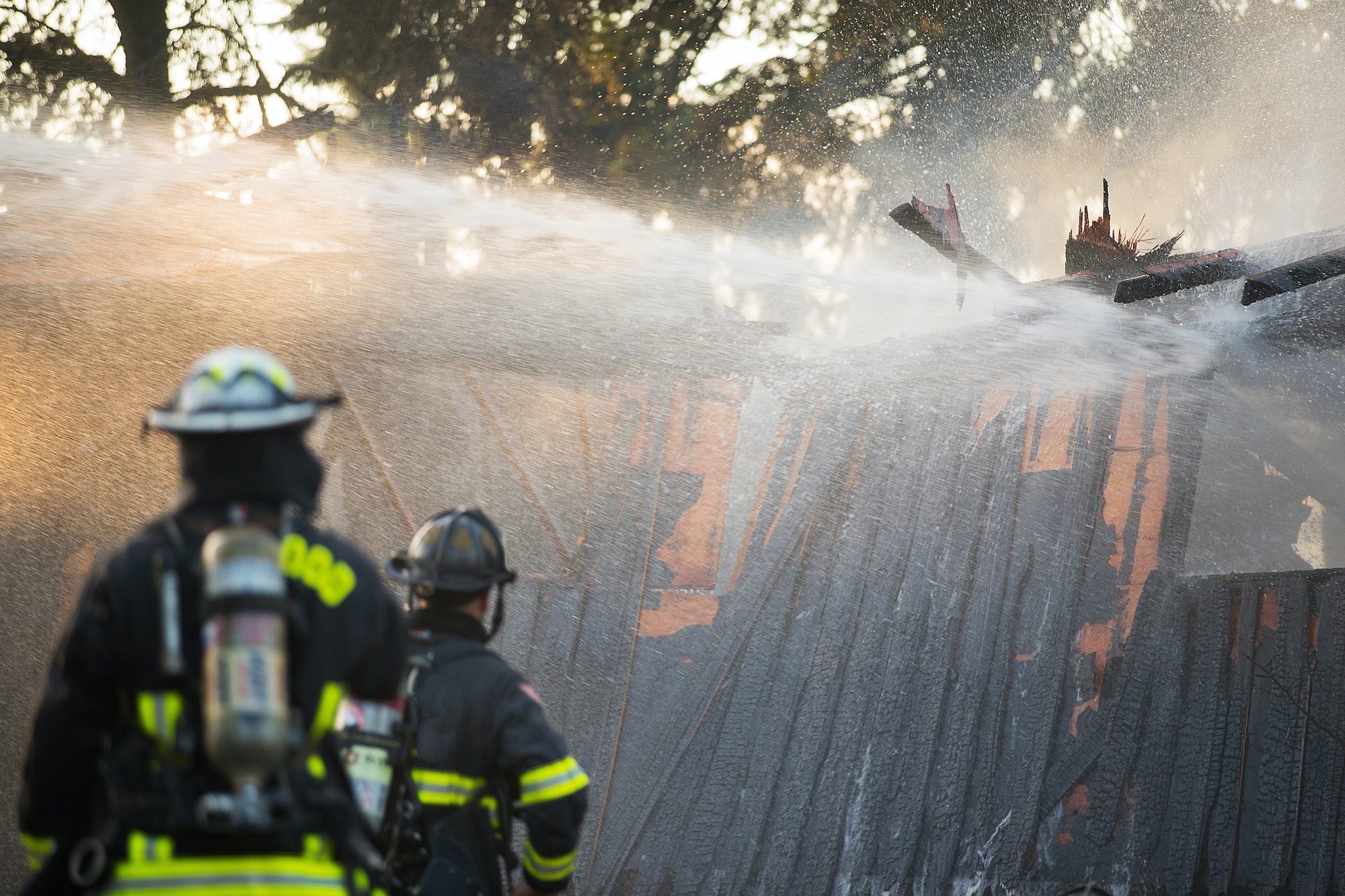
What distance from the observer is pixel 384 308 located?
5.52 metres

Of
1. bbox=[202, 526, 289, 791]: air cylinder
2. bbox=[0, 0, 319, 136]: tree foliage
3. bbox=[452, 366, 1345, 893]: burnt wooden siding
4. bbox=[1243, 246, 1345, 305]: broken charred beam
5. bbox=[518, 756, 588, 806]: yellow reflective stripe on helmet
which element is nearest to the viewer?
bbox=[202, 526, 289, 791]: air cylinder

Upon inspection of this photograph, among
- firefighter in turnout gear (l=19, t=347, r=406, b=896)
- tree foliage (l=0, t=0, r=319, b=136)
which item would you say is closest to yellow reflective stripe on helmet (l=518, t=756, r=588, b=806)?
firefighter in turnout gear (l=19, t=347, r=406, b=896)

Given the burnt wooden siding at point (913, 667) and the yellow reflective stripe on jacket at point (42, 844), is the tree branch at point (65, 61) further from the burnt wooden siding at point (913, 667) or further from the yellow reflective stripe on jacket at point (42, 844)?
the yellow reflective stripe on jacket at point (42, 844)

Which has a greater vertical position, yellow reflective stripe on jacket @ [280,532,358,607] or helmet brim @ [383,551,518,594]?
yellow reflective stripe on jacket @ [280,532,358,607]

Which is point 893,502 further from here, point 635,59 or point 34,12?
point 34,12

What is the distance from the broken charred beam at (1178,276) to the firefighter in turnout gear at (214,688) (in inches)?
163

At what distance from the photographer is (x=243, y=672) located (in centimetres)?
140

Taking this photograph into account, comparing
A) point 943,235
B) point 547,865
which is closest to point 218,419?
point 547,865

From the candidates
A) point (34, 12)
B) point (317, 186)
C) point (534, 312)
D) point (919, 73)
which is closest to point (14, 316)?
point (317, 186)

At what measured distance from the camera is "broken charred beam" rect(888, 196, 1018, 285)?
15.6 ft

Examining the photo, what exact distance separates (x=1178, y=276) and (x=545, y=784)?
3874 millimetres

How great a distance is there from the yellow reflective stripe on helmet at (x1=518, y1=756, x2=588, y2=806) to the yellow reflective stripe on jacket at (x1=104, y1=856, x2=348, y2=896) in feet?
2.67

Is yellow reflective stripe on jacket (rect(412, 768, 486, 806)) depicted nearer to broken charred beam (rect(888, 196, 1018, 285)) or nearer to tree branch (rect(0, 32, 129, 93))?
broken charred beam (rect(888, 196, 1018, 285))

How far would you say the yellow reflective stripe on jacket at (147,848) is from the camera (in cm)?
146
